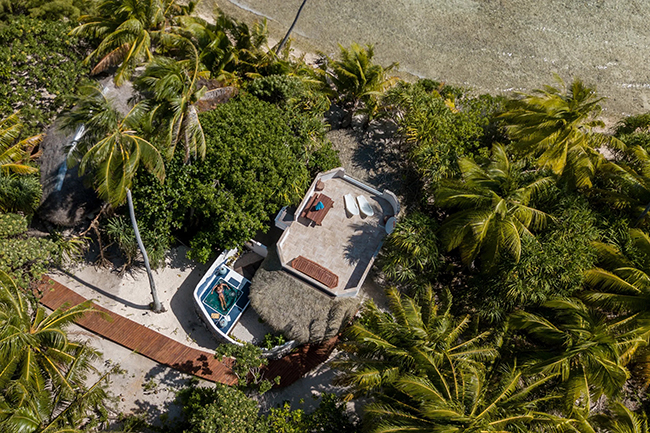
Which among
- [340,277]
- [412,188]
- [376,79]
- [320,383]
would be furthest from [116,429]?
[376,79]

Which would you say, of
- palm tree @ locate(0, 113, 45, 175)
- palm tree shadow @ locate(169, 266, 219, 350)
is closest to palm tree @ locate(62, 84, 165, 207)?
palm tree @ locate(0, 113, 45, 175)

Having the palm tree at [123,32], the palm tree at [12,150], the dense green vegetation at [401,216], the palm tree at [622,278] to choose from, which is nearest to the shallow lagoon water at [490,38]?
the dense green vegetation at [401,216]

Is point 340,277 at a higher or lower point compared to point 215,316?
higher

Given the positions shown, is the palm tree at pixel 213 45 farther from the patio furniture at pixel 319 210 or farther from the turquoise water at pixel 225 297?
the turquoise water at pixel 225 297

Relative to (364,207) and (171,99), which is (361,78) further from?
(171,99)

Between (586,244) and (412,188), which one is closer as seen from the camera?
(586,244)

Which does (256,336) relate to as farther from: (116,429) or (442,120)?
(442,120)

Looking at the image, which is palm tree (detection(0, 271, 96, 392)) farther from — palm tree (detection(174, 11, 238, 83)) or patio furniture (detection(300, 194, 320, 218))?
palm tree (detection(174, 11, 238, 83))
